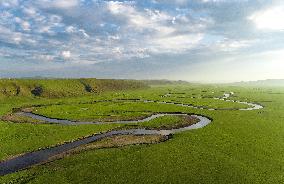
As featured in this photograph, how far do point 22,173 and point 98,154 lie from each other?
1173cm

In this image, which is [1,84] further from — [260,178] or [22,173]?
[260,178]

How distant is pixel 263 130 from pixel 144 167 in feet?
113

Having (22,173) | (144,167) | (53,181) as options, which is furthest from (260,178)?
(22,173)

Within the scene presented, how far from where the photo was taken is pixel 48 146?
51844 mm

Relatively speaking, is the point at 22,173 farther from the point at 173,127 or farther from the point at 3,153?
the point at 173,127

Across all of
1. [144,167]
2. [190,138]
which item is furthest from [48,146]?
[190,138]

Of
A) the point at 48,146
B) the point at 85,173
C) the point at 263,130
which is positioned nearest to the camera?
the point at 85,173

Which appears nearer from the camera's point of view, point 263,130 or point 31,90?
point 263,130

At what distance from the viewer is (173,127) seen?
225 ft

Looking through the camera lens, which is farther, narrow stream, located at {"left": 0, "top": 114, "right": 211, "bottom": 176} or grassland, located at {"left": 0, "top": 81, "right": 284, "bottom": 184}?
narrow stream, located at {"left": 0, "top": 114, "right": 211, "bottom": 176}

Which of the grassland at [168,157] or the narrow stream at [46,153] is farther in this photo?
the narrow stream at [46,153]

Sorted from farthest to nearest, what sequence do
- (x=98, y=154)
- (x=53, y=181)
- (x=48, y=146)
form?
(x=48, y=146)
(x=98, y=154)
(x=53, y=181)

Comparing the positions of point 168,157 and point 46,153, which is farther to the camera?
point 46,153

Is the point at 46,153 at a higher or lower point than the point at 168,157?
lower
